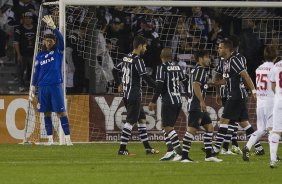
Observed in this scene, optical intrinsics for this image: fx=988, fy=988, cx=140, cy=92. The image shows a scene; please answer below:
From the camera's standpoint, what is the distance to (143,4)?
81.7 feet

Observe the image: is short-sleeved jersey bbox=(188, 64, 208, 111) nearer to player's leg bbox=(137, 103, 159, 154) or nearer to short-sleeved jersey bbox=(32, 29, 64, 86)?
player's leg bbox=(137, 103, 159, 154)

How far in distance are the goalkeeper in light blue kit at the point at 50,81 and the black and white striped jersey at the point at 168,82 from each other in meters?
4.16

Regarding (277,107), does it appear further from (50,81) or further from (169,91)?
(50,81)

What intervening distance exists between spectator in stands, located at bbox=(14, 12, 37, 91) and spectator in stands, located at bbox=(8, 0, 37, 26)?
29cm

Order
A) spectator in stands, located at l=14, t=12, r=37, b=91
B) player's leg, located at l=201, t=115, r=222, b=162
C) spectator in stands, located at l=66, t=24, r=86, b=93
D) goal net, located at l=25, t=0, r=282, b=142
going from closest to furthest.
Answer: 1. player's leg, located at l=201, t=115, r=222, b=162
2. goal net, located at l=25, t=0, r=282, b=142
3. spectator in stands, located at l=66, t=24, r=86, b=93
4. spectator in stands, located at l=14, t=12, r=37, b=91

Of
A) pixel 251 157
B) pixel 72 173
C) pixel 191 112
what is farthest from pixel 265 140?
pixel 72 173

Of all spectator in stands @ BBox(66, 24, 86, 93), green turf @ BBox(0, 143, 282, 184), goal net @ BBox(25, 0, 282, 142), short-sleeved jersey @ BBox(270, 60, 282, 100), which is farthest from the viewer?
spectator in stands @ BBox(66, 24, 86, 93)

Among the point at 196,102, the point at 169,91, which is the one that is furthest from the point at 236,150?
the point at 196,102

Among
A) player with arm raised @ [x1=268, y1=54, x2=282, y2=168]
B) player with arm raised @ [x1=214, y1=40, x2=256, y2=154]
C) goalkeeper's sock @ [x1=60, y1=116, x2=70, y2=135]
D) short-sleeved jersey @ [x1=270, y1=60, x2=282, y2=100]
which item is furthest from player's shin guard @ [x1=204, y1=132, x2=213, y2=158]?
goalkeeper's sock @ [x1=60, y1=116, x2=70, y2=135]

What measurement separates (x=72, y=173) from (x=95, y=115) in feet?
32.2

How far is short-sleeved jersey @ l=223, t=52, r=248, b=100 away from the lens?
19578 millimetres

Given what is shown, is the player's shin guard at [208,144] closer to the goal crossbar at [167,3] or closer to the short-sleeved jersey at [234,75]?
the short-sleeved jersey at [234,75]

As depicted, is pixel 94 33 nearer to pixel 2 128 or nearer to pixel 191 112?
pixel 2 128

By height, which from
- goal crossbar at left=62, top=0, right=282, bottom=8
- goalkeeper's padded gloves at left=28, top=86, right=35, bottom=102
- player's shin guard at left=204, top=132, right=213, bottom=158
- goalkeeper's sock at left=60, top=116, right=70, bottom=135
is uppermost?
goal crossbar at left=62, top=0, right=282, bottom=8
